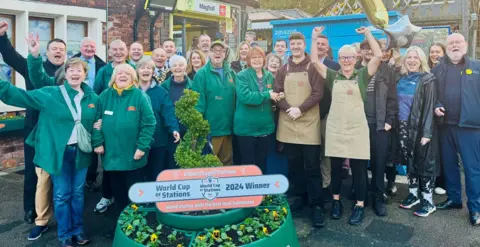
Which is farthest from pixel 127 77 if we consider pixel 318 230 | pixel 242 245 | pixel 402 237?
pixel 402 237

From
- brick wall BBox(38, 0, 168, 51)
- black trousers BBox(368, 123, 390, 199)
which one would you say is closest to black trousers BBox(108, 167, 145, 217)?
black trousers BBox(368, 123, 390, 199)

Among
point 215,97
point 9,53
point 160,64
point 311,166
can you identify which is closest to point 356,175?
point 311,166

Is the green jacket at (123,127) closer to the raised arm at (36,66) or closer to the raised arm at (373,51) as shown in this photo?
the raised arm at (36,66)

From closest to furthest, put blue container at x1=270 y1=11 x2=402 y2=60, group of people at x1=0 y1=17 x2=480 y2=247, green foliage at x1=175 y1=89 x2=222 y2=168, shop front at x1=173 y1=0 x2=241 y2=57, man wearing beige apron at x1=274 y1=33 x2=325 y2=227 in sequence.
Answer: green foliage at x1=175 y1=89 x2=222 y2=168 → group of people at x1=0 y1=17 x2=480 y2=247 → man wearing beige apron at x1=274 y1=33 x2=325 y2=227 → blue container at x1=270 y1=11 x2=402 y2=60 → shop front at x1=173 y1=0 x2=241 y2=57

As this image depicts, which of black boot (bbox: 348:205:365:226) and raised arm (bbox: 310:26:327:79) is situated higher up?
raised arm (bbox: 310:26:327:79)

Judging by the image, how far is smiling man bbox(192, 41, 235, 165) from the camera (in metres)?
4.54

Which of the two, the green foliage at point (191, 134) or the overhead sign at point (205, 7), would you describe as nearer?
the green foliage at point (191, 134)

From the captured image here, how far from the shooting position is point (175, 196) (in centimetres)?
290

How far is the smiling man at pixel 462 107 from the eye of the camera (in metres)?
4.49

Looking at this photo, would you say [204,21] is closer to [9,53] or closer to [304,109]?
[9,53]

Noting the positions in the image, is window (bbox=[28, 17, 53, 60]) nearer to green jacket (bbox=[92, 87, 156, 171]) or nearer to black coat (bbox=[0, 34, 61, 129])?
black coat (bbox=[0, 34, 61, 129])

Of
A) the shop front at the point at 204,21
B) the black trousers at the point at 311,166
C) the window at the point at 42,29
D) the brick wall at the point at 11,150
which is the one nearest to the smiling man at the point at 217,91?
the black trousers at the point at 311,166

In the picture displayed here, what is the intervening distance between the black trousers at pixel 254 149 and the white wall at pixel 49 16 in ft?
13.2

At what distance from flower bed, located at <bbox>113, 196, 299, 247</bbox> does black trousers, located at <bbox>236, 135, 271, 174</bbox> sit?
1.27 metres
